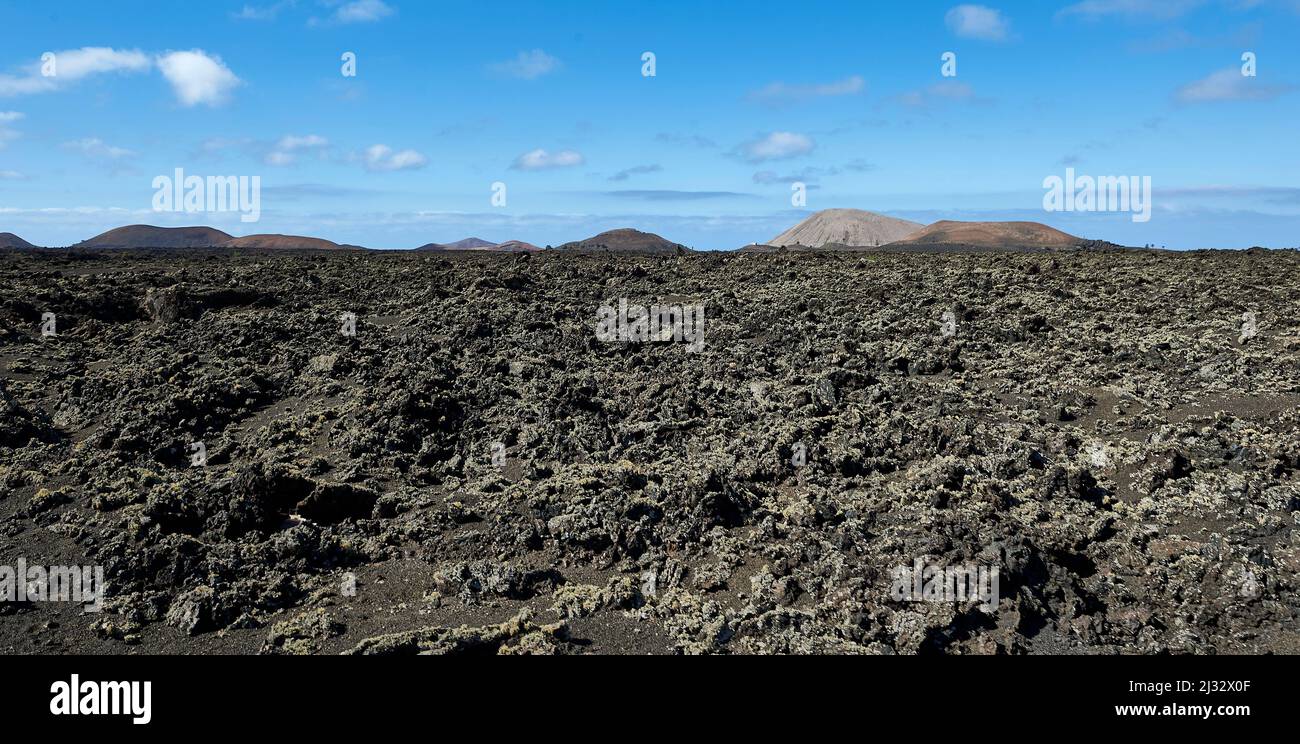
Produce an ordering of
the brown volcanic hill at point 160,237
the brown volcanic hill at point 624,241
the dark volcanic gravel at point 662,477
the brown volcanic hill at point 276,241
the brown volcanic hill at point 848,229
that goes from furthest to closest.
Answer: the brown volcanic hill at point 848,229 → the brown volcanic hill at point 160,237 → the brown volcanic hill at point 276,241 → the brown volcanic hill at point 624,241 → the dark volcanic gravel at point 662,477

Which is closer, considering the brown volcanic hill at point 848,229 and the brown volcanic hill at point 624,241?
the brown volcanic hill at point 624,241

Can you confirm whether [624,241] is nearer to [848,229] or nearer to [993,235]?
[993,235]

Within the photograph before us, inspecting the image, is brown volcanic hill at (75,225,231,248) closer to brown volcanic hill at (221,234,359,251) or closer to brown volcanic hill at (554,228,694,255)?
brown volcanic hill at (221,234,359,251)

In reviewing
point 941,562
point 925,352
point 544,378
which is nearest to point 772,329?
point 925,352

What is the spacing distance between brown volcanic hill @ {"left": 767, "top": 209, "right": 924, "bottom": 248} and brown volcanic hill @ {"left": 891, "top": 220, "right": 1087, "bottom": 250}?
14.5 meters

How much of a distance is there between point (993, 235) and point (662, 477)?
57148 mm

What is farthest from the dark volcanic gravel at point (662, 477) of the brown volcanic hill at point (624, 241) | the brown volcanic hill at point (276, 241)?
the brown volcanic hill at point (276, 241)

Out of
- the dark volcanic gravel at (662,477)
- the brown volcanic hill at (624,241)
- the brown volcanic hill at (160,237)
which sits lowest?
the dark volcanic gravel at (662,477)

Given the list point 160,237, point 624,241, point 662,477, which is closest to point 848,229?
point 624,241

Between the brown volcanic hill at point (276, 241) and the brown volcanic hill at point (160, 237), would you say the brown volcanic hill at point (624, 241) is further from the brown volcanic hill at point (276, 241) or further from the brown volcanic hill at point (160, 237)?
the brown volcanic hill at point (160, 237)

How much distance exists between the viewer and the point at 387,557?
375 inches

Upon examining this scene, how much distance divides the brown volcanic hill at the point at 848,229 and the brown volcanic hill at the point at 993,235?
47.6 ft

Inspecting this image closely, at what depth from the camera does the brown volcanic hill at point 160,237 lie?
254 ft

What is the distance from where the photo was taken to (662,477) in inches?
437
